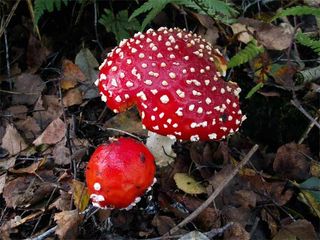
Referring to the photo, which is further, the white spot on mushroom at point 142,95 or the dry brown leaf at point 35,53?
the dry brown leaf at point 35,53

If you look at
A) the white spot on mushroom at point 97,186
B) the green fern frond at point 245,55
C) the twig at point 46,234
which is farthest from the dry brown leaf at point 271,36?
the twig at point 46,234

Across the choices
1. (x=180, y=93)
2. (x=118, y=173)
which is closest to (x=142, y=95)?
(x=180, y=93)

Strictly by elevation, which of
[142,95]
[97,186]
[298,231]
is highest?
[142,95]

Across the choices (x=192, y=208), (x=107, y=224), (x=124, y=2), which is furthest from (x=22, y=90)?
(x=192, y=208)

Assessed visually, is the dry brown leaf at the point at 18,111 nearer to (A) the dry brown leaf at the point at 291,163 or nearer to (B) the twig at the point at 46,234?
(B) the twig at the point at 46,234

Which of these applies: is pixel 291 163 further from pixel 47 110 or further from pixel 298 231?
pixel 47 110
